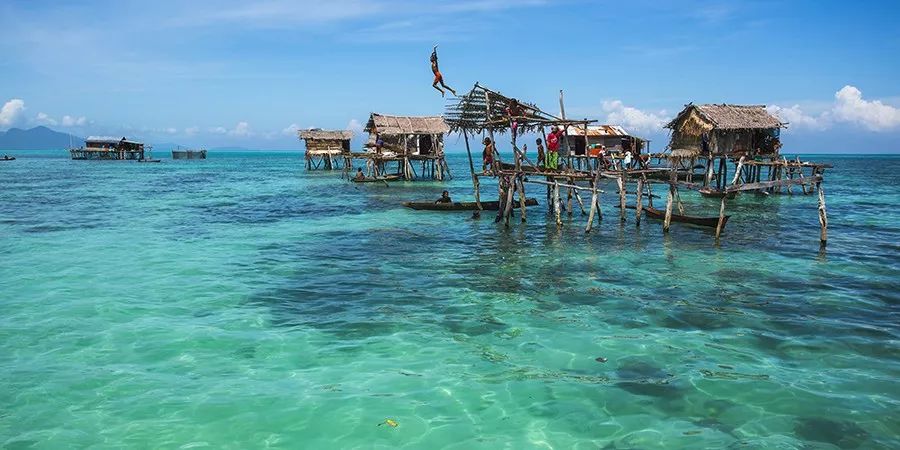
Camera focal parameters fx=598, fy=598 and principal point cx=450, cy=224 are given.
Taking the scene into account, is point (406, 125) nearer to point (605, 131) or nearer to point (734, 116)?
point (605, 131)

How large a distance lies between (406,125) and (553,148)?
23859 mm

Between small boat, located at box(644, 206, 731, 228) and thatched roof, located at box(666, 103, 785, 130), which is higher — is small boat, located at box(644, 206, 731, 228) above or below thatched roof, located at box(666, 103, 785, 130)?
below

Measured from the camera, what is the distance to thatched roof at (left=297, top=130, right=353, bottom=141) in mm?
55812

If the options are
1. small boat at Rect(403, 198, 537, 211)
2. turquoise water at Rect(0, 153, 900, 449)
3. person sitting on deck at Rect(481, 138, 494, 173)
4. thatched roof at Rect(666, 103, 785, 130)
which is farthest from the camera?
thatched roof at Rect(666, 103, 785, 130)

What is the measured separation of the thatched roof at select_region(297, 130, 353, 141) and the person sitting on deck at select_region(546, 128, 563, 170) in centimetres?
3907

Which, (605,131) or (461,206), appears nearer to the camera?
(461,206)

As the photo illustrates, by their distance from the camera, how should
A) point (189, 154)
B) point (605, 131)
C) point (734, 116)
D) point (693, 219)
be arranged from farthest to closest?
1. point (189, 154)
2. point (605, 131)
3. point (734, 116)
4. point (693, 219)

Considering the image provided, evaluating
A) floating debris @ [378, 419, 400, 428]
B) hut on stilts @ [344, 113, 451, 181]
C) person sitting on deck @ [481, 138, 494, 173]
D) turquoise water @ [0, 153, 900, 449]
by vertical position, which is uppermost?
hut on stilts @ [344, 113, 451, 181]

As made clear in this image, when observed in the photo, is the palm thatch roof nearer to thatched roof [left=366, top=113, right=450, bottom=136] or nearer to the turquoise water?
the turquoise water

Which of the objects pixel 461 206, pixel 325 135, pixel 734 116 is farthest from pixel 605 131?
pixel 325 135

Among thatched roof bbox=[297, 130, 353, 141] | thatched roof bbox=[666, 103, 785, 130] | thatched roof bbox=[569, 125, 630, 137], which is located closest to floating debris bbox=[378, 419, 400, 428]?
thatched roof bbox=[666, 103, 785, 130]

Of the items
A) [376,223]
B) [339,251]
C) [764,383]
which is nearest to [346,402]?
[764,383]

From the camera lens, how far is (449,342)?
8359 millimetres

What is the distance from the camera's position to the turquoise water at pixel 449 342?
606 centimetres
